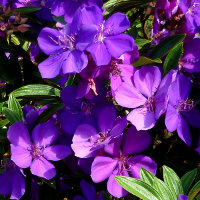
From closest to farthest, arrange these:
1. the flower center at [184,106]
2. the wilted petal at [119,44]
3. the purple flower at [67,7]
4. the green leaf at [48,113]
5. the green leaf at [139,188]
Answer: the green leaf at [139,188]
the wilted petal at [119,44]
the flower center at [184,106]
the green leaf at [48,113]
the purple flower at [67,7]

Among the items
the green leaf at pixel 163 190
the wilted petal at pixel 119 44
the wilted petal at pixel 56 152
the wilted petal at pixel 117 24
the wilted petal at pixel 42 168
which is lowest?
the wilted petal at pixel 42 168

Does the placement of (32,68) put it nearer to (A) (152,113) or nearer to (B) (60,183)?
(B) (60,183)

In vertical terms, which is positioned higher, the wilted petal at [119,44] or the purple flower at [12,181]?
the wilted petal at [119,44]

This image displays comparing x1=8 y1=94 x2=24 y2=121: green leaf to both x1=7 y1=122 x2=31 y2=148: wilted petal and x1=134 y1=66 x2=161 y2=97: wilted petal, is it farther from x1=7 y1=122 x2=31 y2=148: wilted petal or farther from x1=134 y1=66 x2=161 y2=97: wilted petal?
x1=134 y1=66 x2=161 y2=97: wilted petal

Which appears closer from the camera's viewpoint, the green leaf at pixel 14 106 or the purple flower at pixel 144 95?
the purple flower at pixel 144 95

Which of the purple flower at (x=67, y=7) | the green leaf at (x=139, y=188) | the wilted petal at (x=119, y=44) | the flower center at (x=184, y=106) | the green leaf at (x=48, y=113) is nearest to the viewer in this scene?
the green leaf at (x=139, y=188)

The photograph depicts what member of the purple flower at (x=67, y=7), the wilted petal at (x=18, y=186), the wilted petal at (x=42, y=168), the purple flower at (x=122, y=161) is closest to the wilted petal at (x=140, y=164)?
the purple flower at (x=122, y=161)

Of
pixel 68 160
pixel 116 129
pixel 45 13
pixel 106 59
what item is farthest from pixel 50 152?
pixel 45 13

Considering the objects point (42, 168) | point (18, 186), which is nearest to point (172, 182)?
point (42, 168)

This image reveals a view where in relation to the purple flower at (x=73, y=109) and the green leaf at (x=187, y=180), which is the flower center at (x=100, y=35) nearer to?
the purple flower at (x=73, y=109)
